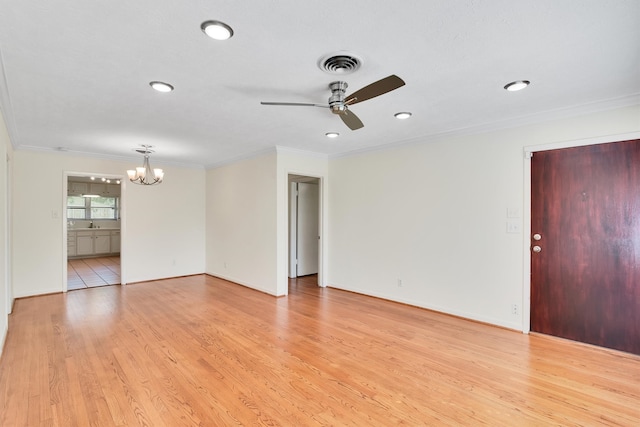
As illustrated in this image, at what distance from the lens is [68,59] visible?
2.12m

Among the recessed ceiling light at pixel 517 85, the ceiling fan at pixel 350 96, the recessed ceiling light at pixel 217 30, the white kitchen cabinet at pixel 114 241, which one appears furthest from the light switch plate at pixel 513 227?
the white kitchen cabinet at pixel 114 241

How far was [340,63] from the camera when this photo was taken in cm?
215

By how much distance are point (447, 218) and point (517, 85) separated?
186 centimetres

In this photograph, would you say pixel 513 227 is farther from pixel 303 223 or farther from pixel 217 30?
pixel 303 223

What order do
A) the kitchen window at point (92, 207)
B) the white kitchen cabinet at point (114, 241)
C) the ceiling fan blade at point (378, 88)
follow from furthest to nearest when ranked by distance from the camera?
the white kitchen cabinet at point (114, 241) < the kitchen window at point (92, 207) < the ceiling fan blade at point (378, 88)

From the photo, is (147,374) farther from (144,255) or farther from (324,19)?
(144,255)

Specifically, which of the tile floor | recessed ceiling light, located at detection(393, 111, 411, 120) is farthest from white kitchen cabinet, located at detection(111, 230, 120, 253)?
recessed ceiling light, located at detection(393, 111, 411, 120)

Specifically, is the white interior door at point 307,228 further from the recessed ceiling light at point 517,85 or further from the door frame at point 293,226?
the recessed ceiling light at point 517,85

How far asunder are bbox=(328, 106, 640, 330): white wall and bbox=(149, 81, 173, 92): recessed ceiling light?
3.06 metres

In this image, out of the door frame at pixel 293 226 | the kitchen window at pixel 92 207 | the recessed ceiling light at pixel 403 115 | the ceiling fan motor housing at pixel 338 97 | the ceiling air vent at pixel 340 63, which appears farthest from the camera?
the kitchen window at pixel 92 207

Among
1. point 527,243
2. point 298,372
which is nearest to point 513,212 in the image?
point 527,243

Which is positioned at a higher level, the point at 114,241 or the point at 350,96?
the point at 350,96

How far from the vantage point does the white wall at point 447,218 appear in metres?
3.50

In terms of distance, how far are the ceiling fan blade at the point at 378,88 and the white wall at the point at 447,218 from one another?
2191mm
